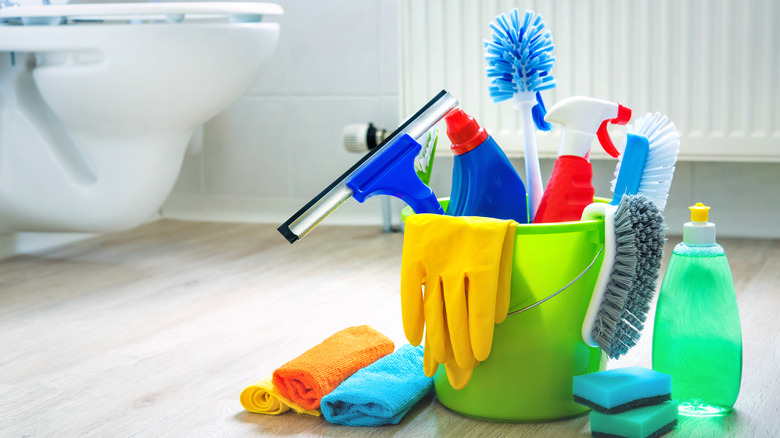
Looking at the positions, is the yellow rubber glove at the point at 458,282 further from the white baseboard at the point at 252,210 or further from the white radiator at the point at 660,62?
the white baseboard at the point at 252,210

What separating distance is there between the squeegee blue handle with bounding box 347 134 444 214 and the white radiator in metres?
0.89

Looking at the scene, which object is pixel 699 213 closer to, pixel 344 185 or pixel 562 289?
pixel 562 289

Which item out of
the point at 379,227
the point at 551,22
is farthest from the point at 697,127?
the point at 379,227

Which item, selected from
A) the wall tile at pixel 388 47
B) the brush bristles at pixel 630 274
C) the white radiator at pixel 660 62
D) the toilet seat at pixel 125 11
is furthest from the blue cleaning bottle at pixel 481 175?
the wall tile at pixel 388 47

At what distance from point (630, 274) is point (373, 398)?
0.84 feet

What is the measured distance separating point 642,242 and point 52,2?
Result: 4.47 feet

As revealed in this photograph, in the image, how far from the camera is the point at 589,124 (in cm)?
80

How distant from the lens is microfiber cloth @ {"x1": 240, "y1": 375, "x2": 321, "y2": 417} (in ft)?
2.70

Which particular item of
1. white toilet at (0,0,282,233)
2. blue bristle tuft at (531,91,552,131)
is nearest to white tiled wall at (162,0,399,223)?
white toilet at (0,0,282,233)

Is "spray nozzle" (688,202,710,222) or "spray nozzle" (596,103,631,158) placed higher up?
"spray nozzle" (596,103,631,158)

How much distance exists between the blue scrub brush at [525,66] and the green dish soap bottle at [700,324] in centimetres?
16

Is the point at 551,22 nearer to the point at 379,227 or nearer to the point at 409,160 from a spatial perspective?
the point at 379,227

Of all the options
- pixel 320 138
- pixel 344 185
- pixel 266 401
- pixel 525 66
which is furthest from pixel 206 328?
pixel 320 138

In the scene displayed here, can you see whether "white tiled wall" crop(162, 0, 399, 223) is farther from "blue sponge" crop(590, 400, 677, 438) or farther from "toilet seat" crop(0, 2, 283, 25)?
"blue sponge" crop(590, 400, 677, 438)
